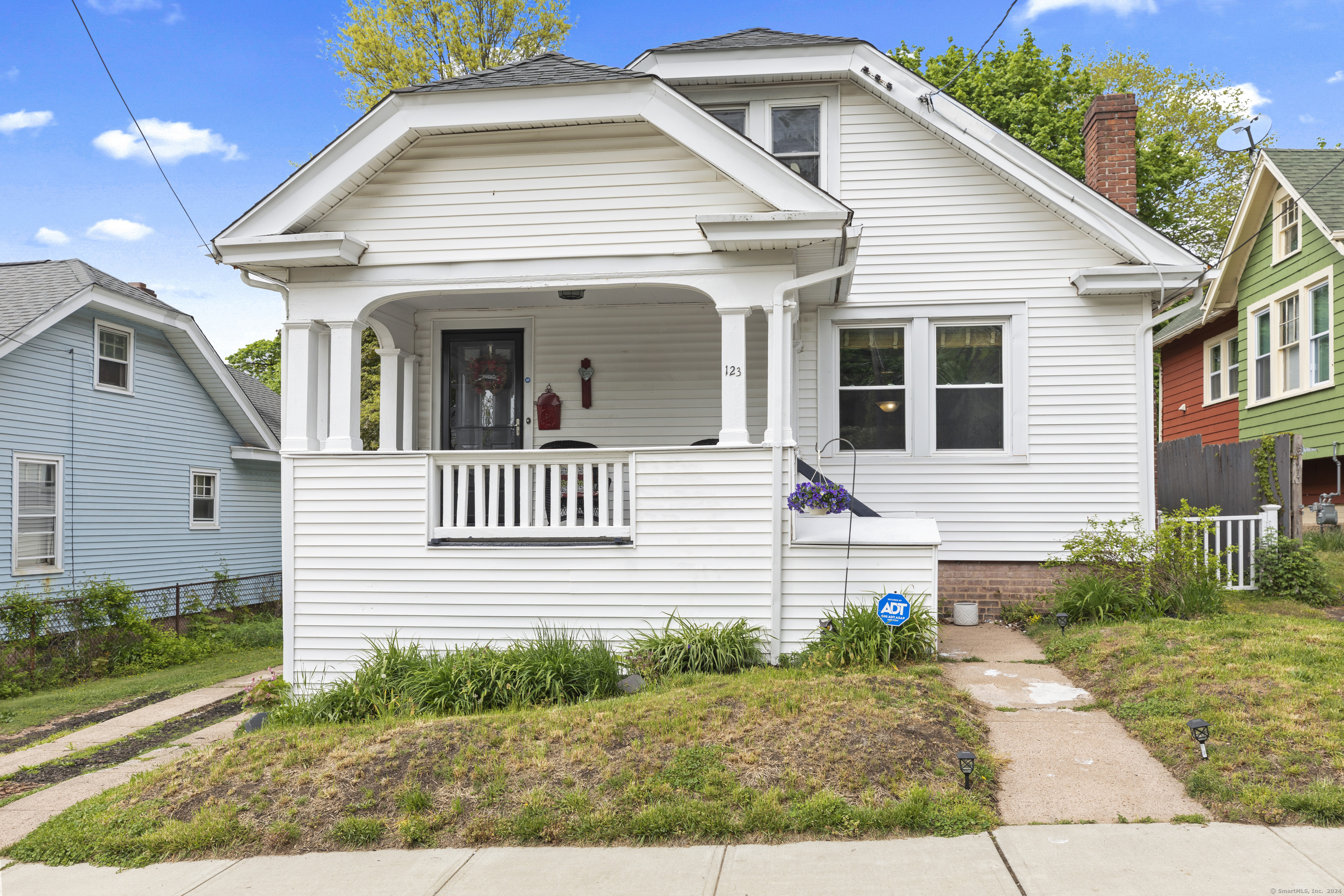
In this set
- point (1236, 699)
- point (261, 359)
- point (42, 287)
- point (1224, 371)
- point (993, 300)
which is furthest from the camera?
point (261, 359)

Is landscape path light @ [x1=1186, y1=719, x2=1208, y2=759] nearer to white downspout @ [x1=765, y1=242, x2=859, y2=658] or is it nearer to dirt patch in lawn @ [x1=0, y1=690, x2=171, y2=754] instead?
white downspout @ [x1=765, y1=242, x2=859, y2=658]

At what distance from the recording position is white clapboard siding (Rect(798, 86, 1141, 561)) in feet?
30.2

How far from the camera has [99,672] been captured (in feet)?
40.2

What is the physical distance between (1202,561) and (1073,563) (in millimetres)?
1354

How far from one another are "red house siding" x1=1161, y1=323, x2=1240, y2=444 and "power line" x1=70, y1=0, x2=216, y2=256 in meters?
13.1

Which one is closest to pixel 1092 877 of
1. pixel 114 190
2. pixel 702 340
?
pixel 702 340

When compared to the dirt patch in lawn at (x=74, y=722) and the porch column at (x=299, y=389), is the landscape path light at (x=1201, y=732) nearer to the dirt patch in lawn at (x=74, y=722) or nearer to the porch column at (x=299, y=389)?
the porch column at (x=299, y=389)

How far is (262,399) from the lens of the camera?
2028 centimetres

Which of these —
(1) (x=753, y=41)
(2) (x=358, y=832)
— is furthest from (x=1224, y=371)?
(2) (x=358, y=832)

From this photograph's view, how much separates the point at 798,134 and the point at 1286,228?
10416 mm

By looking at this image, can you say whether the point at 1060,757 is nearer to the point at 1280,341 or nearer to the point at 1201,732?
the point at 1201,732

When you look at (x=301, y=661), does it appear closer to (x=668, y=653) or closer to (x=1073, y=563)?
(x=668, y=653)

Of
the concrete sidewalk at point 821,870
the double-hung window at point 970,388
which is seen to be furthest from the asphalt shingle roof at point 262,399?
the concrete sidewalk at point 821,870

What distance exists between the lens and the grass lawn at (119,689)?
9.30 metres
